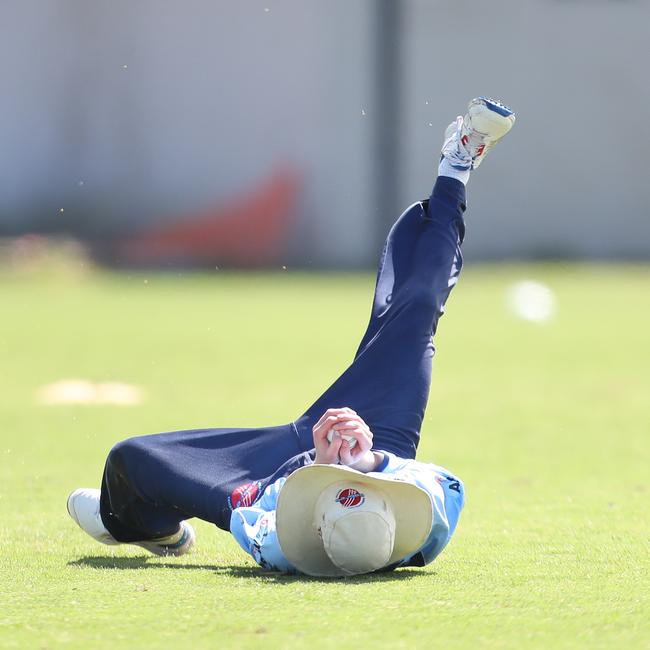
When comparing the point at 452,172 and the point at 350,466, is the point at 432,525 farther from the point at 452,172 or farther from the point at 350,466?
the point at 452,172

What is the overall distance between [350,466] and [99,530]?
1.02 m

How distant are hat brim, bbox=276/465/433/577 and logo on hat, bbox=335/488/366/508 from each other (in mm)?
32

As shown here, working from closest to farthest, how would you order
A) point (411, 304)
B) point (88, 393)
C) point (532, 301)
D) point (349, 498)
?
point (349, 498)
point (411, 304)
point (88, 393)
point (532, 301)

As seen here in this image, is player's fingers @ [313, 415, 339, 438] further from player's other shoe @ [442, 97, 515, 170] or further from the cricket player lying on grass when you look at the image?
player's other shoe @ [442, 97, 515, 170]

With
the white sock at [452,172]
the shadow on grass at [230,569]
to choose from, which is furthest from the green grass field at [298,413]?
the white sock at [452,172]

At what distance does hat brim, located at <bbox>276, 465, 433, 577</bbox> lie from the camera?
13.2ft

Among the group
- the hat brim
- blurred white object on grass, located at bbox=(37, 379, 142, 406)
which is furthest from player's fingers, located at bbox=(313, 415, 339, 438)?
blurred white object on grass, located at bbox=(37, 379, 142, 406)

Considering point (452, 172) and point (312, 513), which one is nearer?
point (312, 513)

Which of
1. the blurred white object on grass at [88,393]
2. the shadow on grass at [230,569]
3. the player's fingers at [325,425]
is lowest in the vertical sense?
the blurred white object on grass at [88,393]

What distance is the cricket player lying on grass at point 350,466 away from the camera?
4039 mm

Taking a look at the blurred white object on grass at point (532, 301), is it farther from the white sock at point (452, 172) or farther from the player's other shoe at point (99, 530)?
the player's other shoe at point (99, 530)

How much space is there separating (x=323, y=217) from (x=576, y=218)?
4.36 metres

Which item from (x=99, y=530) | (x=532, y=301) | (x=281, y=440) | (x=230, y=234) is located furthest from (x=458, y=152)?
(x=230, y=234)

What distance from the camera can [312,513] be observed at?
406cm
